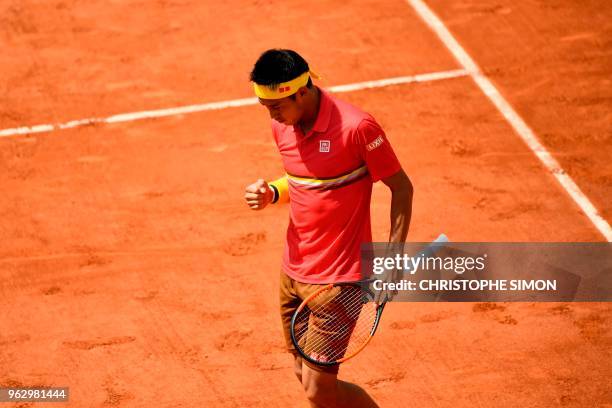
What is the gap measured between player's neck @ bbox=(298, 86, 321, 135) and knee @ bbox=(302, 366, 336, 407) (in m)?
1.56

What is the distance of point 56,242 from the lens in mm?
9828

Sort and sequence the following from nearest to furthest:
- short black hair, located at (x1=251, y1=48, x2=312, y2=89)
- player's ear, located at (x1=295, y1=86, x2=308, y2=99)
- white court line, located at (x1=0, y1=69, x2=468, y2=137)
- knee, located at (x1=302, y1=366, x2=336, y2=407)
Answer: short black hair, located at (x1=251, y1=48, x2=312, y2=89)
player's ear, located at (x1=295, y1=86, x2=308, y2=99)
knee, located at (x1=302, y1=366, x2=336, y2=407)
white court line, located at (x1=0, y1=69, x2=468, y2=137)

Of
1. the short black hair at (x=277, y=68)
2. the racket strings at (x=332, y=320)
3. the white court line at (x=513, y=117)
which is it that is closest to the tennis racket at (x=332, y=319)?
the racket strings at (x=332, y=320)

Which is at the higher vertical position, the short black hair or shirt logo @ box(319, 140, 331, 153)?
the short black hair

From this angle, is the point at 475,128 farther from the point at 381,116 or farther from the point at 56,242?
the point at 56,242

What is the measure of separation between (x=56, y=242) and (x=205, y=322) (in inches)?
75.3

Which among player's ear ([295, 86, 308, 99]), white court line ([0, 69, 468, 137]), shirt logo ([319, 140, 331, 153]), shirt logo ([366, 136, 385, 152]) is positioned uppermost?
player's ear ([295, 86, 308, 99])

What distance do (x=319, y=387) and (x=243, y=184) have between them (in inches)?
166

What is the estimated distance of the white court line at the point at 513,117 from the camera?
10.1 metres

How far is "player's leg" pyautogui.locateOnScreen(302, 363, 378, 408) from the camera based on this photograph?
6.70m

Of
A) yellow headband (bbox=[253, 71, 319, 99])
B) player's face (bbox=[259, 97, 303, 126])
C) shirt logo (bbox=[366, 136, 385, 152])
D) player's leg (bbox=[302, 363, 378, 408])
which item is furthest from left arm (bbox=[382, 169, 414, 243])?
player's leg (bbox=[302, 363, 378, 408])

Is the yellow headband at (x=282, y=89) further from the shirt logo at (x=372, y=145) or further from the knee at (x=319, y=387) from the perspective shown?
the knee at (x=319, y=387)

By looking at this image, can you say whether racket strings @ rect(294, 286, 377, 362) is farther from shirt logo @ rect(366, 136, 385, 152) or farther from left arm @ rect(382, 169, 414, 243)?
shirt logo @ rect(366, 136, 385, 152)

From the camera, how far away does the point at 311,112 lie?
6.39m
